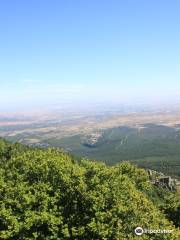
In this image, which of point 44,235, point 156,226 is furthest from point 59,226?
point 156,226

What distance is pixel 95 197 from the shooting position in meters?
48.3

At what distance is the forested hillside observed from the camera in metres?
45.8

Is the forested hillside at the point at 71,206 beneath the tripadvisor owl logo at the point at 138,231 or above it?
above

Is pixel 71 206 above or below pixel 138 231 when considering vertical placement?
above

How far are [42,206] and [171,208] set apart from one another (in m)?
26.1

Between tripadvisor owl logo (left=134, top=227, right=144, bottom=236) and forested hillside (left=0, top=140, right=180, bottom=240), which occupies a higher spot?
forested hillside (left=0, top=140, right=180, bottom=240)

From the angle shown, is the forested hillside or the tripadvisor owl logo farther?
the tripadvisor owl logo

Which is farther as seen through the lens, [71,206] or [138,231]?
[71,206]

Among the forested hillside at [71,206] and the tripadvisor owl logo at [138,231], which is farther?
the tripadvisor owl logo at [138,231]

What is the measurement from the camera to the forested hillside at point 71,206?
150 ft

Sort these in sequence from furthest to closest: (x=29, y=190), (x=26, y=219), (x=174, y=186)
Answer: (x=174, y=186)
(x=29, y=190)
(x=26, y=219)

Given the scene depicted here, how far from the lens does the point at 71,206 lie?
50.9 metres

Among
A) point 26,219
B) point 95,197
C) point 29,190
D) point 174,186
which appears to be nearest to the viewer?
point 26,219

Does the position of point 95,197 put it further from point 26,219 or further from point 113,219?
point 26,219
